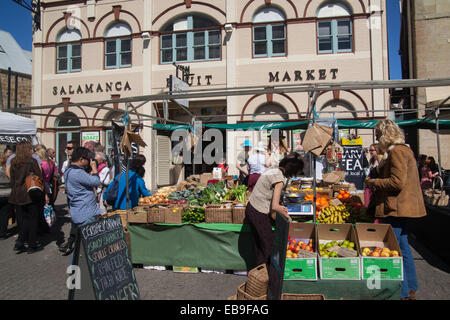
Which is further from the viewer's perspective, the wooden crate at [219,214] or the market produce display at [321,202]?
the market produce display at [321,202]

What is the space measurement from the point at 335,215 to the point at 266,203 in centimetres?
133

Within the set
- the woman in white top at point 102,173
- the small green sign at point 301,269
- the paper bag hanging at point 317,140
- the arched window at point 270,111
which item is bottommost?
the small green sign at point 301,269

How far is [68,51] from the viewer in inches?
635

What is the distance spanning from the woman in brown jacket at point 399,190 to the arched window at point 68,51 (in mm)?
16223

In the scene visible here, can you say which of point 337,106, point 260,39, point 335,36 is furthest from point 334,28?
point 337,106

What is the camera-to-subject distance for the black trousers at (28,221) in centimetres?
578

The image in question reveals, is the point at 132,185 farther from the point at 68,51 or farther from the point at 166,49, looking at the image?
the point at 68,51

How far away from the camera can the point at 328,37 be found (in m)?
13.7

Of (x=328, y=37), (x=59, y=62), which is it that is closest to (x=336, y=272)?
(x=328, y=37)

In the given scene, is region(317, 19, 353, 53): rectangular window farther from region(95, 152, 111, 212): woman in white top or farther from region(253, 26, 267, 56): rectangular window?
region(95, 152, 111, 212): woman in white top

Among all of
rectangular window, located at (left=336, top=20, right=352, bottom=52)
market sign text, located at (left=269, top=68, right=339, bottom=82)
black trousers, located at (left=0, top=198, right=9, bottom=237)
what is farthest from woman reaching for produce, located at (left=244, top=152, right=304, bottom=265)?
rectangular window, located at (left=336, top=20, right=352, bottom=52)

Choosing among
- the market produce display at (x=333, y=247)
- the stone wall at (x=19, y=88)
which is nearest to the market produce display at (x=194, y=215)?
the market produce display at (x=333, y=247)

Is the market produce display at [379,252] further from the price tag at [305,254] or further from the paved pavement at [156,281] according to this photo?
the paved pavement at [156,281]

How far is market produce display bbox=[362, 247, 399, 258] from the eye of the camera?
3730 millimetres
